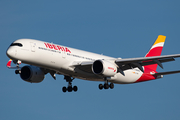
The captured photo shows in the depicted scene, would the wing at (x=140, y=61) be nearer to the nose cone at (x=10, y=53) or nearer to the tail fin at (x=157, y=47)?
the tail fin at (x=157, y=47)

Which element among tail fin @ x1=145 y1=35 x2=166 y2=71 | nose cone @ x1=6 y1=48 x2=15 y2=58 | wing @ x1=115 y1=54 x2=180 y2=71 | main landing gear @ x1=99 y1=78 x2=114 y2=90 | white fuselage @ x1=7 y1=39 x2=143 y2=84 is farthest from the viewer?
tail fin @ x1=145 y1=35 x2=166 y2=71

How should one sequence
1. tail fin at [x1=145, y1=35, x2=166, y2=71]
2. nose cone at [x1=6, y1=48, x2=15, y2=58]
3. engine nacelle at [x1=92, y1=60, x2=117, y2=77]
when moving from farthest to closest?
1. tail fin at [x1=145, y1=35, x2=166, y2=71]
2. engine nacelle at [x1=92, y1=60, x2=117, y2=77]
3. nose cone at [x1=6, y1=48, x2=15, y2=58]

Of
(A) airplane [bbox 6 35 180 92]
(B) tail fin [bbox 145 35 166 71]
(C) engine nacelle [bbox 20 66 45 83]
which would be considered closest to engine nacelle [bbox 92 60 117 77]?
(A) airplane [bbox 6 35 180 92]

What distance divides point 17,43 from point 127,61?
12.6 m

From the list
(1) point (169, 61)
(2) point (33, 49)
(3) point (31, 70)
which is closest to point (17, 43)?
(2) point (33, 49)

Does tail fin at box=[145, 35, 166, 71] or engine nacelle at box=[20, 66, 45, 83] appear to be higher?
tail fin at box=[145, 35, 166, 71]

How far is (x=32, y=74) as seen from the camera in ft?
134

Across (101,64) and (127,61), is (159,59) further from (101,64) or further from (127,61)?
(101,64)

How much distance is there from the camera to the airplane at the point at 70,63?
33688mm

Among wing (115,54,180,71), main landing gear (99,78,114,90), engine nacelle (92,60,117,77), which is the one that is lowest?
main landing gear (99,78,114,90)

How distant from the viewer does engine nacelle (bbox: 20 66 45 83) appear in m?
40.9

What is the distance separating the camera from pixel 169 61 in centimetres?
3656

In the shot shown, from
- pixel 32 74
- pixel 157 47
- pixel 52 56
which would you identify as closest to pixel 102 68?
pixel 52 56

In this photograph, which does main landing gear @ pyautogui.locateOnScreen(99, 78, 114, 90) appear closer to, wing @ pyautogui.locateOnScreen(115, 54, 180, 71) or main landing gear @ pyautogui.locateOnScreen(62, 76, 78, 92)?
wing @ pyautogui.locateOnScreen(115, 54, 180, 71)
